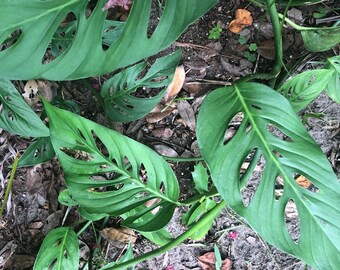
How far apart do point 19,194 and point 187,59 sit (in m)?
0.65

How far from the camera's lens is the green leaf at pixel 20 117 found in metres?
1.14

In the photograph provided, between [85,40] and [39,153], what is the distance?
54 centimetres

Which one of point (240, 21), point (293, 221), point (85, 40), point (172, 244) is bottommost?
point (293, 221)

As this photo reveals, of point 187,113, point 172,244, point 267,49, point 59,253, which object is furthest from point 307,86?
point 59,253

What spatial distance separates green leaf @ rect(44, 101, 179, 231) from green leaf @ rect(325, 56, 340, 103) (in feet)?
1.64

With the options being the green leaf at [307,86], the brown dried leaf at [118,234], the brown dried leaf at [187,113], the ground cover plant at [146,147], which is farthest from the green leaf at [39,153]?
the green leaf at [307,86]

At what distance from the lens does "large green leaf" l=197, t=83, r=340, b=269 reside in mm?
921

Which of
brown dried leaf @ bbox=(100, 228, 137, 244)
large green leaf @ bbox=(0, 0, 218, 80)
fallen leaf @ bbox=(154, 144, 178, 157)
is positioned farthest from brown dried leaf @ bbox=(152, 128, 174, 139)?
large green leaf @ bbox=(0, 0, 218, 80)

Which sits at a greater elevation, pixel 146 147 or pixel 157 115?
pixel 146 147

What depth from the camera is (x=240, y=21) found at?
1.45 m

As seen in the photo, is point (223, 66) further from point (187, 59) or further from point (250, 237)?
point (250, 237)

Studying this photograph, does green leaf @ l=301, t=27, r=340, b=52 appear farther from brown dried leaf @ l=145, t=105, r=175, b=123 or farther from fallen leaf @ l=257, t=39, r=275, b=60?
brown dried leaf @ l=145, t=105, r=175, b=123

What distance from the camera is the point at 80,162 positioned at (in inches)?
41.7

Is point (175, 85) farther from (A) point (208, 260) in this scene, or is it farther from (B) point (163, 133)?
(A) point (208, 260)
